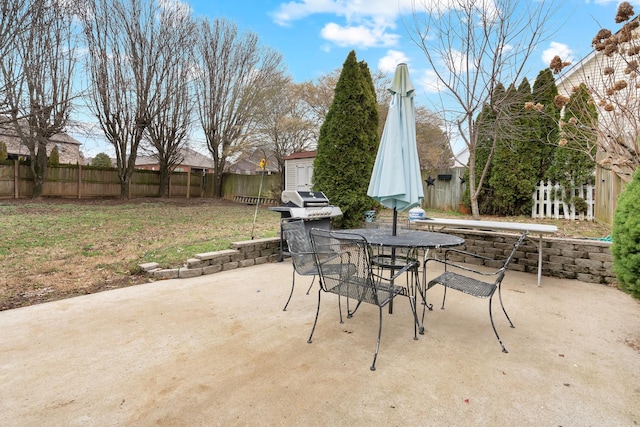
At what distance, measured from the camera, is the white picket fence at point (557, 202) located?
7.13m

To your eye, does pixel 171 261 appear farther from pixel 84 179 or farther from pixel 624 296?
pixel 84 179

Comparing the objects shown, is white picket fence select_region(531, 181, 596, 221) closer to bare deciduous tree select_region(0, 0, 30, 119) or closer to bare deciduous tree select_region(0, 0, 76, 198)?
bare deciduous tree select_region(0, 0, 30, 119)

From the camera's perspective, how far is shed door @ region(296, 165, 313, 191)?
1345cm

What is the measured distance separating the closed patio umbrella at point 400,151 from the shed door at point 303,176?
1028cm

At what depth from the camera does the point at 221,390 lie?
5.87 feet

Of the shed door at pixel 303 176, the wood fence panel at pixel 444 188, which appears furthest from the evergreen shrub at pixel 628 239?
the shed door at pixel 303 176

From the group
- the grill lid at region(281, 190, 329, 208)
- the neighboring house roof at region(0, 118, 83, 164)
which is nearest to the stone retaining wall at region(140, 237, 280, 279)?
the grill lid at region(281, 190, 329, 208)

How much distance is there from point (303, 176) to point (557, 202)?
886cm

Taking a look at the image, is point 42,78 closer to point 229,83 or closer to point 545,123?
point 229,83

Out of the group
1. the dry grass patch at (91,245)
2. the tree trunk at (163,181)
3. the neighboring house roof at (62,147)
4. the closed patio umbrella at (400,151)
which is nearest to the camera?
the closed patio umbrella at (400,151)

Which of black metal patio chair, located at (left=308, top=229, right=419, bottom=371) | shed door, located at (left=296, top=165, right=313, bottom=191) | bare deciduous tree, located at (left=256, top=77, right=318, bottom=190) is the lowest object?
black metal patio chair, located at (left=308, top=229, right=419, bottom=371)

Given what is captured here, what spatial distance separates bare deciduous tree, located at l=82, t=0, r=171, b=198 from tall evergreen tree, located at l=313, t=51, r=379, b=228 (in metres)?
9.34

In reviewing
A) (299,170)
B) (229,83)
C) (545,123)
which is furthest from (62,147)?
(545,123)

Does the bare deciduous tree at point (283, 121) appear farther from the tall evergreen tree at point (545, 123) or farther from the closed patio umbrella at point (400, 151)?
the closed patio umbrella at point (400, 151)
